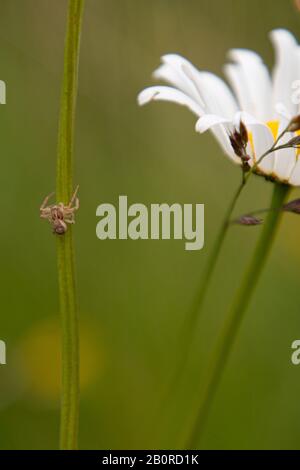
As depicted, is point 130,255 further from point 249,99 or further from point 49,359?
point 249,99

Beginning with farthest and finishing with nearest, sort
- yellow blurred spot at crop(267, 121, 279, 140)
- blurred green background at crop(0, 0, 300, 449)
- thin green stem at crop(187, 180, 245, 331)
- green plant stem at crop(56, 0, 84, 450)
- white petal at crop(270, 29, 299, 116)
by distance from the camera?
blurred green background at crop(0, 0, 300, 449) < white petal at crop(270, 29, 299, 116) < yellow blurred spot at crop(267, 121, 279, 140) < thin green stem at crop(187, 180, 245, 331) < green plant stem at crop(56, 0, 84, 450)

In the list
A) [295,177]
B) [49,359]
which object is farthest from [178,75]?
[49,359]

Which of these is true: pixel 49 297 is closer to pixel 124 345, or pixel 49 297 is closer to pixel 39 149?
pixel 124 345

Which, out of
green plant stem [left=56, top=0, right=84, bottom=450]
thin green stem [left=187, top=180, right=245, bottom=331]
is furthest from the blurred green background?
green plant stem [left=56, top=0, right=84, bottom=450]

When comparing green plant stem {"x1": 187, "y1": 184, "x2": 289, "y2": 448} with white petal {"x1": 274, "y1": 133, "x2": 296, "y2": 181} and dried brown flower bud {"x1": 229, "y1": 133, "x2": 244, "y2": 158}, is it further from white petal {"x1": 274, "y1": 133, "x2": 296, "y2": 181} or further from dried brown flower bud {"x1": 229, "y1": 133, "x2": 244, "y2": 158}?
dried brown flower bud {"x1": 229, "y1": 133, "x2": 244, "y2": 158}

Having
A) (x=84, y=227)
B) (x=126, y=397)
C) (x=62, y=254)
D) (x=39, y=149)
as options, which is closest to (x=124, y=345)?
(x=126, y=397)
